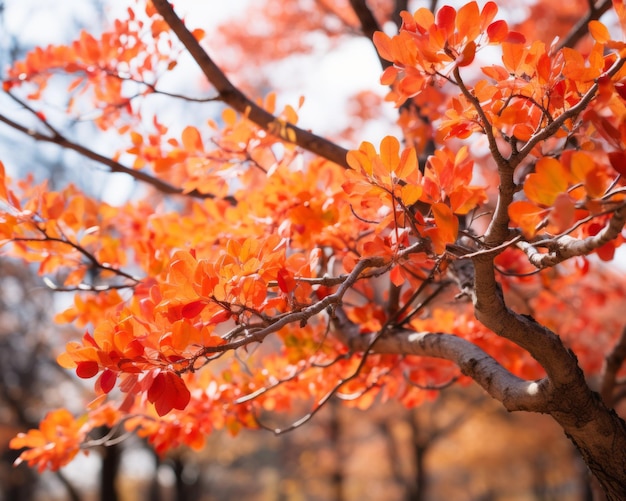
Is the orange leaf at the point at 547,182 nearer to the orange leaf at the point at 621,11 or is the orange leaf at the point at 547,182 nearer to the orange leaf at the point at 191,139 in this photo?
the orange leaf at the point at 621,11

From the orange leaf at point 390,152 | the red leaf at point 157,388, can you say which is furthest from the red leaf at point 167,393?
the orange leaf at point 390,152

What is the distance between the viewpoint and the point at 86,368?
1016 millimetres

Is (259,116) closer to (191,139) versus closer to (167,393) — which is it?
(191,139)

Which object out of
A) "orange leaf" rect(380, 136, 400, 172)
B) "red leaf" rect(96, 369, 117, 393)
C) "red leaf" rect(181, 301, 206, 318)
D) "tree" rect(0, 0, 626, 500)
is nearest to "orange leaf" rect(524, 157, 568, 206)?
"tree" rect(0, 0, 626, 500)

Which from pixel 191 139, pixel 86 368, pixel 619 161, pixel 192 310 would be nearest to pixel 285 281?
pixel 192 310

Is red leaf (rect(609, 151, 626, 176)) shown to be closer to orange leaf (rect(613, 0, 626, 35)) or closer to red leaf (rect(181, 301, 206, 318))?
orange leaf (rect(613, 0, 626, 35))

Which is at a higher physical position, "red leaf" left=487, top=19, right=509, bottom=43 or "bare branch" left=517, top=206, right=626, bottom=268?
"red leaf" left=487, top=19, right=509, bottom=43

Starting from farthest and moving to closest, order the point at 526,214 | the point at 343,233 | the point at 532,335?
the point at 343,233 → the point at 532,335 → the point at 526,214

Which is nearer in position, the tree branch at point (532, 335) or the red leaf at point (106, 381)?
the red leaf at point (106, 381)

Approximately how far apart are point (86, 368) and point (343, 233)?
950mm

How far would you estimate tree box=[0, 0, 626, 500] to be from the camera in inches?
40.0

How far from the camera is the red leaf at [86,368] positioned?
101cm

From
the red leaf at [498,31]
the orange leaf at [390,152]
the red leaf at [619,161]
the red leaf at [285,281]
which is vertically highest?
the red leaf at [498,31]

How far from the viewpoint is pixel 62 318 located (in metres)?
2.04
